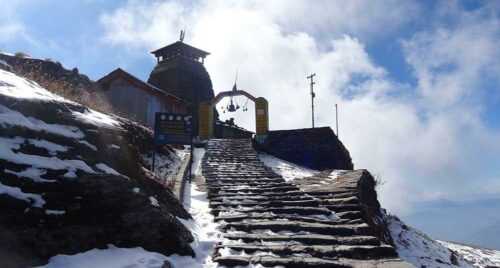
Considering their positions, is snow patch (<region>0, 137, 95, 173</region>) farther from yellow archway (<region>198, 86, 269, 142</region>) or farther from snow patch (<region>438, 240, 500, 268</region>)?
yellow archway (<region>198, 86, 269, 142</region>)

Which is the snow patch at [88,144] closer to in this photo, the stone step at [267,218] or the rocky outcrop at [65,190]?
the rocky outcrop at [65,190]

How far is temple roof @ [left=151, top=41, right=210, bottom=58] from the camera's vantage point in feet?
134

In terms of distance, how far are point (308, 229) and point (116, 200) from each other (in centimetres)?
334

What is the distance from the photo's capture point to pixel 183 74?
128ft

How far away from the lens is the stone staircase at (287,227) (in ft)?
18.2

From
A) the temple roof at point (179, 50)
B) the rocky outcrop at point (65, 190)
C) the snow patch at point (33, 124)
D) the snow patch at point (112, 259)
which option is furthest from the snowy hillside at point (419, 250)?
the temple roof at point (179, 50)

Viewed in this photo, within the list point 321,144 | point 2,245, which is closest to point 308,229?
→ point 2,245

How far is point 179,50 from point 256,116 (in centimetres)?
2188

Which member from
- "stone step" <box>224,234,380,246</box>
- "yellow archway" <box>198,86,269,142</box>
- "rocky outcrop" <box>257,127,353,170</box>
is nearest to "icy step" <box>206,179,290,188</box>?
"stone step" <box>224,234,380,246</box>

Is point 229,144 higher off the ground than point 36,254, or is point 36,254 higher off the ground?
point 229,144

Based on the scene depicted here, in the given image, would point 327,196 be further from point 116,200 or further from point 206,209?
point 116,200

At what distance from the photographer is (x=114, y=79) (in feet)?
82.2

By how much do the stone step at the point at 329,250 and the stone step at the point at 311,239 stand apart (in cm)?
31

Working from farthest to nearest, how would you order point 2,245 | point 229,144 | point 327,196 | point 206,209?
1. point 229,144
2. point 327,196
3. point 206,209
4. point 2,245
